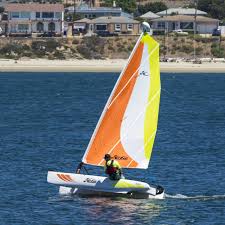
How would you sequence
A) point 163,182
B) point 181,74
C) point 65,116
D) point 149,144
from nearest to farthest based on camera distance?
1. point 149,144
2. point 163,182
3. point 65,116
4. point 181,74

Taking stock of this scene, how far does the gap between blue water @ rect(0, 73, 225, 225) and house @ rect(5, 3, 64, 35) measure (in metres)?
61.4

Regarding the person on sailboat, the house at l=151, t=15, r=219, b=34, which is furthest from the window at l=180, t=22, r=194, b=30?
the person on sailboat

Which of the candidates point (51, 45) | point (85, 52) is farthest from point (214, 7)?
point (51, 45)

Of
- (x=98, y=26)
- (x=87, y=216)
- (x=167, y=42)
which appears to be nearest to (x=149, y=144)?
(x=87, y=216)

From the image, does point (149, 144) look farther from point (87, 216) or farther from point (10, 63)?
point (10, 63)

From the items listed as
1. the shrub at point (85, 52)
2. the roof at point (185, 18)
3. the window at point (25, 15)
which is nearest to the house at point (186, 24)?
the roof at point (185, 18)

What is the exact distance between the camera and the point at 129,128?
1635 inches

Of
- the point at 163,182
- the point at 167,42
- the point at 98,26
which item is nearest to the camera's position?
the point at 163,182

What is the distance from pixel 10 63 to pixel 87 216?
112m

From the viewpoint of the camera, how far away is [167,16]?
179m

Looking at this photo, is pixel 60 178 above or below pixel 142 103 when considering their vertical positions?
below

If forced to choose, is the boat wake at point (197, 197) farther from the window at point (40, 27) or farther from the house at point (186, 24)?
the house at point (186, 24)

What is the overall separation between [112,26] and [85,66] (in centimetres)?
2507

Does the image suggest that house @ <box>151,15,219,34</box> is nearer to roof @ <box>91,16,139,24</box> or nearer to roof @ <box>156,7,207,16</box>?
roof @ <box>91,16,139,24</box>
